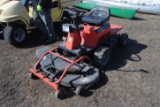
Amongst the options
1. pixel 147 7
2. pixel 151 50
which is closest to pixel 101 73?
pixel 151 50

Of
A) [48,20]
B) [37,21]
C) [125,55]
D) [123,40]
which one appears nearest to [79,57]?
[125,55]

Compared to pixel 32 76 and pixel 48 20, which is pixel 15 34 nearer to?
pixel 48 20

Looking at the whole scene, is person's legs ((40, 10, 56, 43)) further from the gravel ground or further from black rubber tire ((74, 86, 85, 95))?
black rubber tire ((74, 86, 85, 95))

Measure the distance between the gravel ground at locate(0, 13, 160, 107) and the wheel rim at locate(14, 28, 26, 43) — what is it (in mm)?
213

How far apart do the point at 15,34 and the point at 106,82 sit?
9.20ft

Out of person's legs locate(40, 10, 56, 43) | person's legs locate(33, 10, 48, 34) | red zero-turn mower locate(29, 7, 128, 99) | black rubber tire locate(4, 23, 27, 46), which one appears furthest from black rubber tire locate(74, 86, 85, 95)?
person's legs locate(33, 10, 48, 34)

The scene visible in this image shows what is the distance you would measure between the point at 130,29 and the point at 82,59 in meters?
3.41

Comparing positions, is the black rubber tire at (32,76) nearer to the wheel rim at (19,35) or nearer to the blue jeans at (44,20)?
the wheel rim at (19,35)

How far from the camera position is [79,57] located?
4.40 metres

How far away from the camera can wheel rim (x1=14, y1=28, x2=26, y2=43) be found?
580 centimetres

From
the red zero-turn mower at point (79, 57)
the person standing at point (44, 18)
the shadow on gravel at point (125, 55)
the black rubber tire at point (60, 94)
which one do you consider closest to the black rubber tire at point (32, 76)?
the red zero-turn mower at point (79, 57)

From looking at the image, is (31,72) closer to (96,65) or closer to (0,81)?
(0,81)

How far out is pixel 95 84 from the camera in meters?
4.22

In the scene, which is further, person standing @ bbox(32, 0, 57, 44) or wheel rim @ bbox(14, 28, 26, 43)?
wheel rim @ bbox(14, 28, 26, 43)
